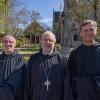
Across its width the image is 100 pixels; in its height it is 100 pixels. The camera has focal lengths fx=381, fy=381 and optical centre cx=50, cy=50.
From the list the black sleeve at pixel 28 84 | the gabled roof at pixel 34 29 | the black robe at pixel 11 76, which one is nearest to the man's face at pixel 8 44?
the black robe at pixel 11 76

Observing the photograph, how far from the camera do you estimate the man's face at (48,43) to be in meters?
6.68

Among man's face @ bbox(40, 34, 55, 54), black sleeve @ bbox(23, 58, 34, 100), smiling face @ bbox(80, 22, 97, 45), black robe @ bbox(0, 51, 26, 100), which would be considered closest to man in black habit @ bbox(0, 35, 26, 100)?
black robe @ bbox(0, 51, 26, 100)

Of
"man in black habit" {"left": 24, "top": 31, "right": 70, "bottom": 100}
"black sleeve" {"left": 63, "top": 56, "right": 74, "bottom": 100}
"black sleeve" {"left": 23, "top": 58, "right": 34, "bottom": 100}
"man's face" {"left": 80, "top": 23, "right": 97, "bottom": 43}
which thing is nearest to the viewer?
"man's face" {"left": 80, "top": 23, "right": 97, "bottom": 43}

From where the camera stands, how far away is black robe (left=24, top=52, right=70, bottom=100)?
6.78 meters

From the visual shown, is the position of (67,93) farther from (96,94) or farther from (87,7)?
(87,7)

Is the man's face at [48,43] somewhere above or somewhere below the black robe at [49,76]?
above

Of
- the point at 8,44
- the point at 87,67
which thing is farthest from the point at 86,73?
the point at 8,44

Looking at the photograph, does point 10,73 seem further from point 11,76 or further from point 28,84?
point 28,84

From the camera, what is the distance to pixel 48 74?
22.3ft

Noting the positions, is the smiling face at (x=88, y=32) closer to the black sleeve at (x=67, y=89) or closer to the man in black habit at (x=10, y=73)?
the black sleeve at (x=67, y=89)

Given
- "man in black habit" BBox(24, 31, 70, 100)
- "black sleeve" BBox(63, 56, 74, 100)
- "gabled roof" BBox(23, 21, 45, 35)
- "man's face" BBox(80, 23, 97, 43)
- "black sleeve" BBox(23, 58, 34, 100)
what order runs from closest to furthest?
"man's face" BBox(80, 23, 97, 43) → "black sleeve" BBox(63, 56, 74, 100) → "man in black habit" BBox(24, 31, 70, 100) → "black sleeve" BBox(23, 58, 34, 100) → "gabled roof" BBox(23, 21, 45, 35)

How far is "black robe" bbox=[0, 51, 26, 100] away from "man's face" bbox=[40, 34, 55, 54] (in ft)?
2.19

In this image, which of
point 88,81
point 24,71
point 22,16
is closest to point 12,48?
point 24,71

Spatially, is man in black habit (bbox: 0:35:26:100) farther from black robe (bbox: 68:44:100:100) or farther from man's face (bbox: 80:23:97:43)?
man's face (bbox: 80:23:97:43)
